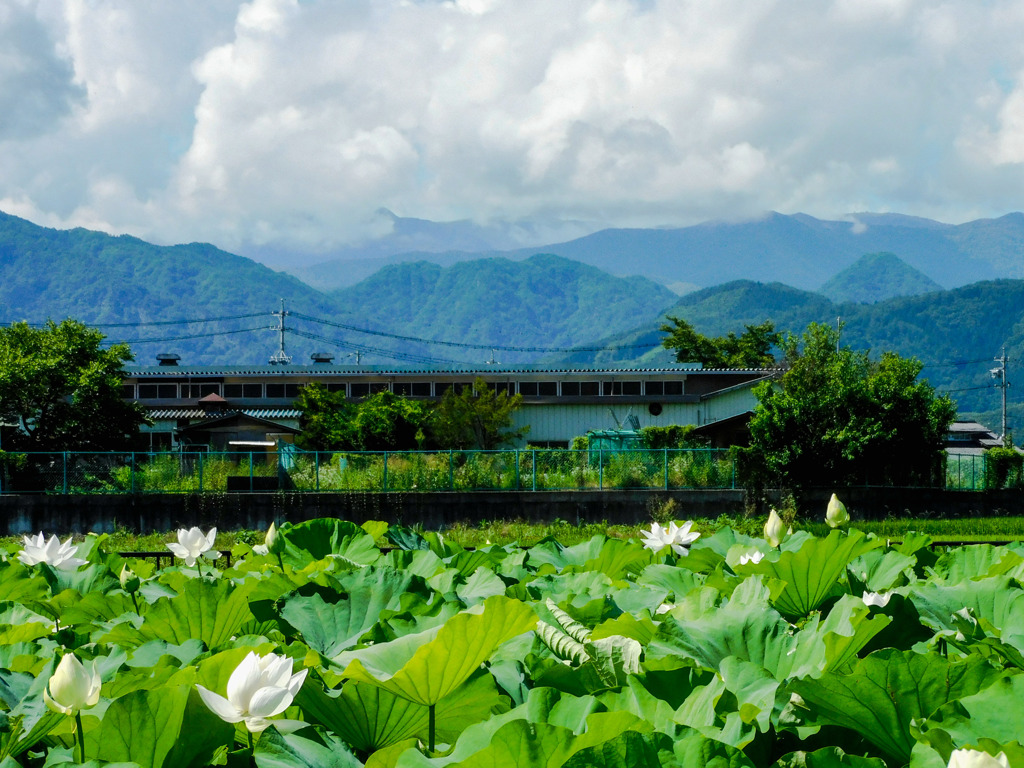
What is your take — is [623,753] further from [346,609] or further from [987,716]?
[346,609]

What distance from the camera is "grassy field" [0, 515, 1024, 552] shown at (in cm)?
1861

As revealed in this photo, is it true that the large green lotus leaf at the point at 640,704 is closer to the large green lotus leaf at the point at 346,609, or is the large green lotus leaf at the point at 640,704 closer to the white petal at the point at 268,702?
the white petal at the point at 268,702

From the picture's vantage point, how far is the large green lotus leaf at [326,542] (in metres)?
4.02

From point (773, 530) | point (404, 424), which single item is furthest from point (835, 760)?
point (404, 424)

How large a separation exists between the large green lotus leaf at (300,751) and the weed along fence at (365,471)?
20.4 meters

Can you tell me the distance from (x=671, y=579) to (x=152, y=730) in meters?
1.96

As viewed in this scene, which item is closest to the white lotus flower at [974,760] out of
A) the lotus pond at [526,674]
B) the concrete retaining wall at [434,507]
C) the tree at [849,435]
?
the lotus pond at [526,674]

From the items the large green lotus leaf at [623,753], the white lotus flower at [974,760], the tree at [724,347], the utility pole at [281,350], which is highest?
the utility pole at [281,350]

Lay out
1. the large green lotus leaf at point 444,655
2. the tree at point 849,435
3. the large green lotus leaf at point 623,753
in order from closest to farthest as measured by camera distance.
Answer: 1. the large green lotus leaf at point 623,753
2. the large green lotus leaf at point 444,655
3. the tree at point 849,435

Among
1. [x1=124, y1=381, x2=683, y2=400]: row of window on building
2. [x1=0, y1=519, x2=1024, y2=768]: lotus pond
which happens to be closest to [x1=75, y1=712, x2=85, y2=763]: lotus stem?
[x1=0, y1=519, x2=1024, y2=768]: lotus pond

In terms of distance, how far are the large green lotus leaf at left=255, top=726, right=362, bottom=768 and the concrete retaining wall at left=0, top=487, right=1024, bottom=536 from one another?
1954 centimetres

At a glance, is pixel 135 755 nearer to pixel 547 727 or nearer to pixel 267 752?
pixel 267 752

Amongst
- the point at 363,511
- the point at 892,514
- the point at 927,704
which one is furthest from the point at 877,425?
the point at 927,704

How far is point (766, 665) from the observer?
209 cm
